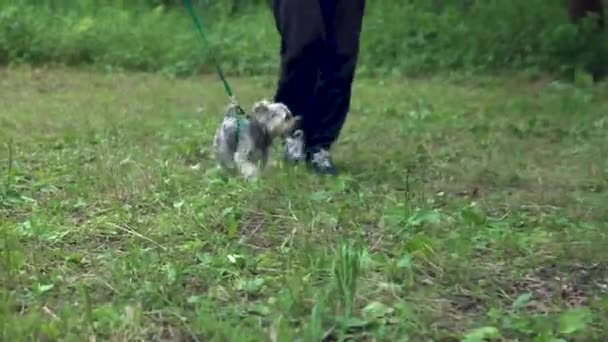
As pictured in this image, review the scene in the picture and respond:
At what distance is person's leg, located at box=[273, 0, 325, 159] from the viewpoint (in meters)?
5.36

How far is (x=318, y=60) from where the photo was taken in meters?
5.59

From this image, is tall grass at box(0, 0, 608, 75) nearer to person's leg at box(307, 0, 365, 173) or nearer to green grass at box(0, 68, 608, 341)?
green grass at box(0, 68, 608, 341)

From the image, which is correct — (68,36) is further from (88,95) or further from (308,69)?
(308,69)

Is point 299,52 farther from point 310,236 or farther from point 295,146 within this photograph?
point 310,236

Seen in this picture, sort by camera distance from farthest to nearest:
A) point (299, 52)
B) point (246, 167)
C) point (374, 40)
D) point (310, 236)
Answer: point (374, 40)
point (299, 52)
point (246, 167)
point (310, 236)

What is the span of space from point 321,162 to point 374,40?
610cm

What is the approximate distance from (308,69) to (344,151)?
933 mm

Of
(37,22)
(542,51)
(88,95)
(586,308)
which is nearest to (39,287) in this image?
(586,308)

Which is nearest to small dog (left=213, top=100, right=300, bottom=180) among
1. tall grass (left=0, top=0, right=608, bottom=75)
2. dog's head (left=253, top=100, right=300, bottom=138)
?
dog's head (left=253, top=100, right=300, bottom=138)

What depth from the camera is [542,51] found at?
1054 cm

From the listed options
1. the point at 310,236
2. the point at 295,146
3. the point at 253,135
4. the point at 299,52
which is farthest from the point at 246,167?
the point at 310,236

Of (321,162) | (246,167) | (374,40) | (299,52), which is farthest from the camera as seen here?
(374,40)

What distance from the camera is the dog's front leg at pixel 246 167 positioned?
5.22 meters

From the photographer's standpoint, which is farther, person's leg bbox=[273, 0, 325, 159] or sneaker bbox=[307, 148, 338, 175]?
sneaker bbox=[307, 148, 338, 175]
